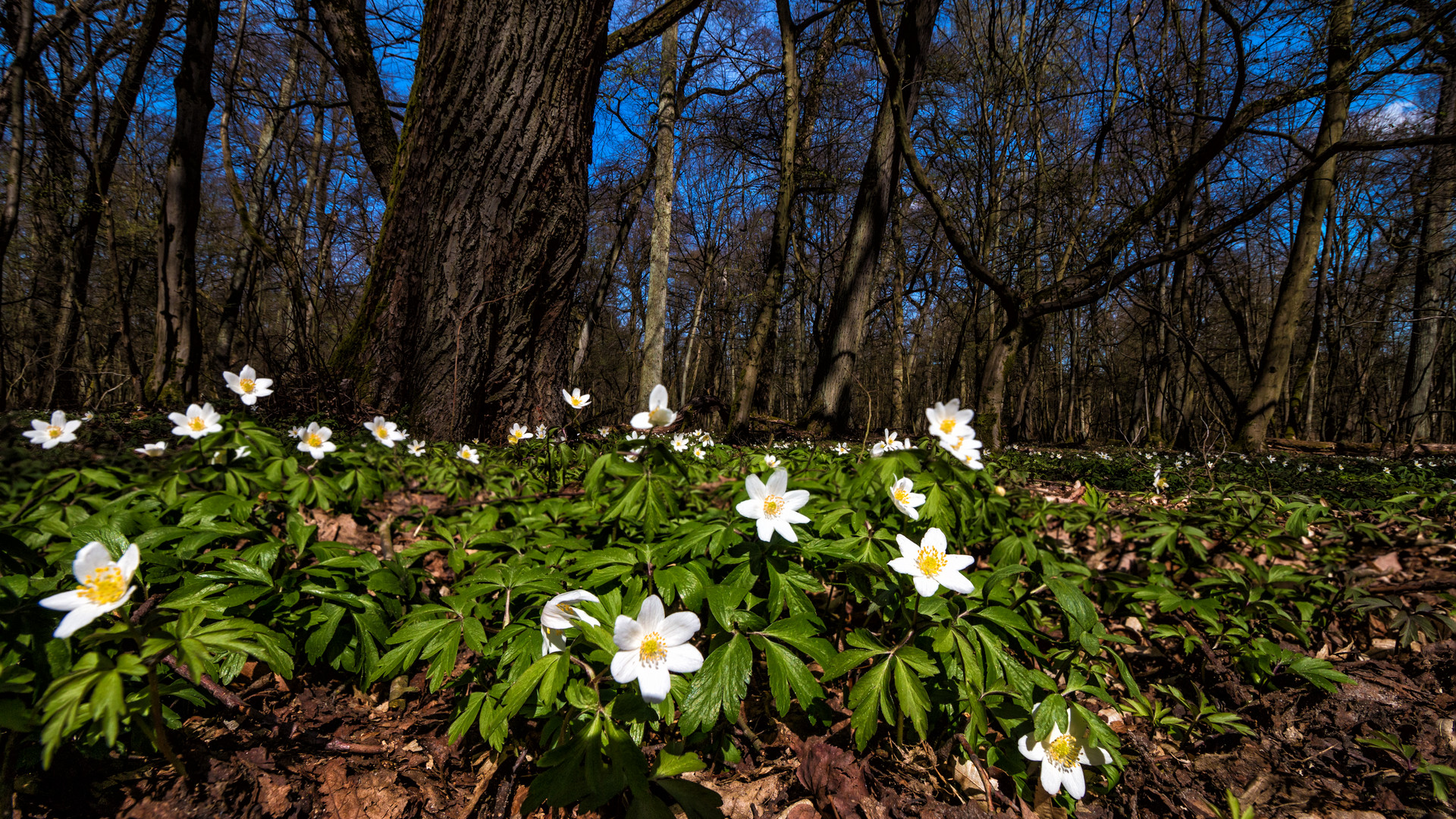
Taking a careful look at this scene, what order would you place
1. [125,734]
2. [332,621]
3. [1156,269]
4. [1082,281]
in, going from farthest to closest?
[1156,269] < [1082,281] < [332,621] < [125,734]

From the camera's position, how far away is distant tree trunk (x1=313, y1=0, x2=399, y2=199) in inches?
198

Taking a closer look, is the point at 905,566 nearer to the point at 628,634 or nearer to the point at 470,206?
the point at 628,634

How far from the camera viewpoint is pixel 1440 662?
77.6 inches

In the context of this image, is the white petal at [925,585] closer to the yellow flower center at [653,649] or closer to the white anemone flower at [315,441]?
the yellow flower center at [653,649]

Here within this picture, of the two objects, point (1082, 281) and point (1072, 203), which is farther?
point (1072, 203)

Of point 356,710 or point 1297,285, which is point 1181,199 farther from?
point 356,710

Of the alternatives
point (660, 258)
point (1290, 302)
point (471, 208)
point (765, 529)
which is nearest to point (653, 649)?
point (765, 529)

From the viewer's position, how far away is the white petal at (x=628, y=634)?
3.31ft

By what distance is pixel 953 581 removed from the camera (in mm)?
1290

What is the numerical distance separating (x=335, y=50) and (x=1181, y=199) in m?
15.7

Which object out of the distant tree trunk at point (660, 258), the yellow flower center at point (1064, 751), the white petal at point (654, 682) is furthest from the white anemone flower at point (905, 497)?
the distant tree trunk at point (660, 258)

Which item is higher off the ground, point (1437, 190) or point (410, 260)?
point (1437, 190)

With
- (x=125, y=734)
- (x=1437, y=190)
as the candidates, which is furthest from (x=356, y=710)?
(x=1437, y=190)

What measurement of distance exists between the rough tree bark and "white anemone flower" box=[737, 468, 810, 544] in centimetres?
315
